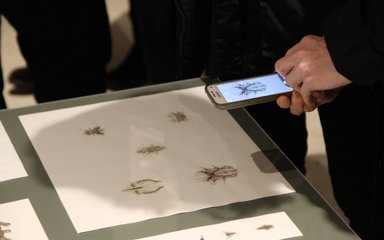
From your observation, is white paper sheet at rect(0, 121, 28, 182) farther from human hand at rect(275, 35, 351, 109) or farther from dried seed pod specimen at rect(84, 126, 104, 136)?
human hand at rect(275, 35, 351, 109)

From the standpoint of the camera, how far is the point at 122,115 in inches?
Answer: 47.3

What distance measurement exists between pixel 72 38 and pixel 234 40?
0.54 metres

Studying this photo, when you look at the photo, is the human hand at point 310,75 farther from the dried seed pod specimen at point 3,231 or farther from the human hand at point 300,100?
the dried seed pod specimen at point 3,231

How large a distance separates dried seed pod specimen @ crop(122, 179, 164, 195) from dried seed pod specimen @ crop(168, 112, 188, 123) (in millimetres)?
156

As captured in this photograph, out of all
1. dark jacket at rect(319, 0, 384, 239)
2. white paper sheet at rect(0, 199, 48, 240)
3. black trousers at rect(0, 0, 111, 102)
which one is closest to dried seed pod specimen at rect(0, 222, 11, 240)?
white paper sheet at rect(0, 199, 48, 240)

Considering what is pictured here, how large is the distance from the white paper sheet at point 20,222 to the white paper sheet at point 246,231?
0.13 meters

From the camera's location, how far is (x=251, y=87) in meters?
1.12

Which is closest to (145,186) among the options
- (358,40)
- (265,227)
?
(265,227)

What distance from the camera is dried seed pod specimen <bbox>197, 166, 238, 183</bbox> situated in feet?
3.47

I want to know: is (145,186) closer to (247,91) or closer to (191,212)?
(191,212)

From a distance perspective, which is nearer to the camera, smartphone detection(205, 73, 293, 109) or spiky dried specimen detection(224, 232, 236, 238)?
spiky dried specimen detection(224, 232, 236, 238)

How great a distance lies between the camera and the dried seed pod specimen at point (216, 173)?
1.06 metres

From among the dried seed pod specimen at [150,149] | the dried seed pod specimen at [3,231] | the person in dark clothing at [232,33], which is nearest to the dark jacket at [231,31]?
the person in dark clothing at [232,33]

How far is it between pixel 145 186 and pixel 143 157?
7 cm
